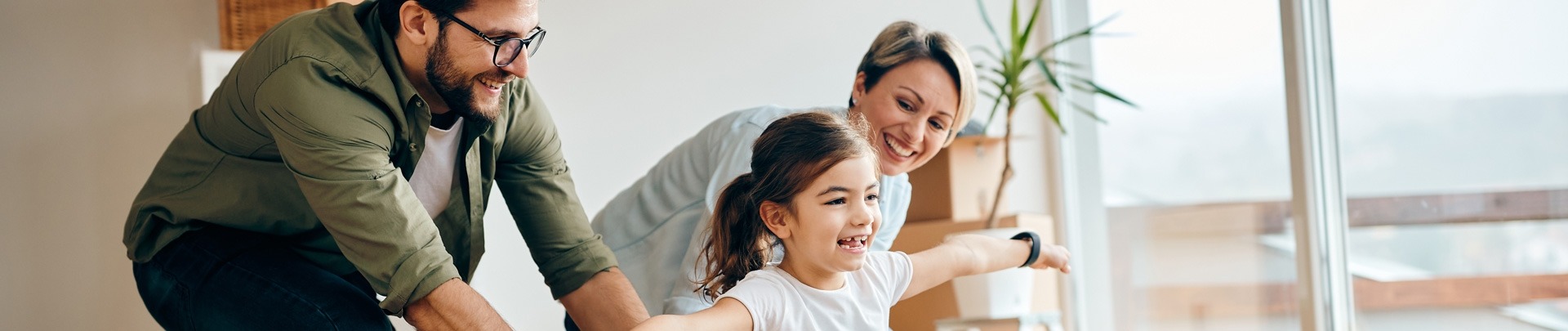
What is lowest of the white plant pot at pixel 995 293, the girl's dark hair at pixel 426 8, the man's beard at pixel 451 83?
the white plant pot at pixel 995 293

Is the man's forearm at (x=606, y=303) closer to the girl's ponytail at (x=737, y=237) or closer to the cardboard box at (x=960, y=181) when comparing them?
the girl's ponytail at (x=737, y=237)

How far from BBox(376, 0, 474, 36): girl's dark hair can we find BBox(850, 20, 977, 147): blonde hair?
2.49 ft

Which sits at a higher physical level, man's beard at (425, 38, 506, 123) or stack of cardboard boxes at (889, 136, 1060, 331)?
man's beard at (425, 38, 506, 123)

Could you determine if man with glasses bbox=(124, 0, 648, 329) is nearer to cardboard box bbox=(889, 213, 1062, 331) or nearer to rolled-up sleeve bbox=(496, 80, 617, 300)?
rolled-up sleeve bbox=(496, 80, 617, 300)

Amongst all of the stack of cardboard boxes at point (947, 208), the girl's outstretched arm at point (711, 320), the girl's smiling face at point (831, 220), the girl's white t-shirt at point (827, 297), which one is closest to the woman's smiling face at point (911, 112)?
the girl's white t-shirt at point (827, 297)

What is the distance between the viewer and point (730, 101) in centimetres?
342

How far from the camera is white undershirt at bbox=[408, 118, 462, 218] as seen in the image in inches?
59.4

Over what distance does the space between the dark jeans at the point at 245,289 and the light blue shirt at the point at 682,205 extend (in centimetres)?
45

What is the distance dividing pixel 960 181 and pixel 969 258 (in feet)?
4.26

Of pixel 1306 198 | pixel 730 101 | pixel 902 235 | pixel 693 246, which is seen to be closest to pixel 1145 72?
pixel 1306 198

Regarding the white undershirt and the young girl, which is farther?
the white undershirt

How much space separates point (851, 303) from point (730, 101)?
2.06 meters

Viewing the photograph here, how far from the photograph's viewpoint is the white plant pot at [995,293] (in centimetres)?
265

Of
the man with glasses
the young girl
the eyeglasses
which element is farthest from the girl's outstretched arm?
the eyeglasses
